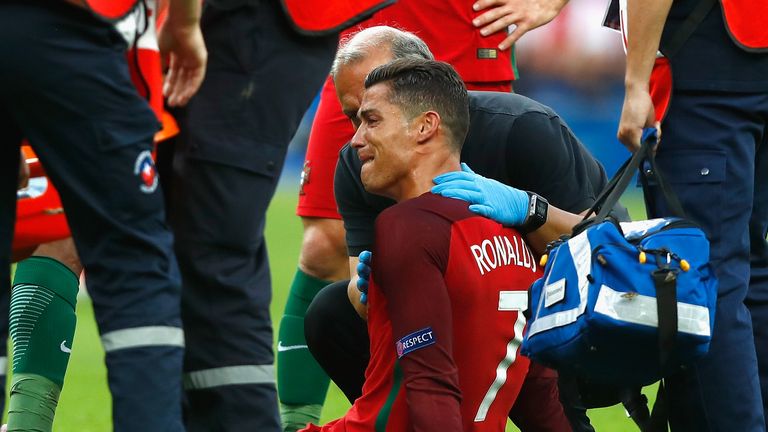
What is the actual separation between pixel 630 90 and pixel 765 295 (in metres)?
0.74

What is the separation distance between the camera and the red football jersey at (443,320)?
329cm

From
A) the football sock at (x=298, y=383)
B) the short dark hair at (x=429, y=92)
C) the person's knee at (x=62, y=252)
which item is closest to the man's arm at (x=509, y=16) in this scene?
the short dark hair at (x=429, y=92)

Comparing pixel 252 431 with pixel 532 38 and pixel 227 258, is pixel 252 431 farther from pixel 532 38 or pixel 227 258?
pixel 532 38

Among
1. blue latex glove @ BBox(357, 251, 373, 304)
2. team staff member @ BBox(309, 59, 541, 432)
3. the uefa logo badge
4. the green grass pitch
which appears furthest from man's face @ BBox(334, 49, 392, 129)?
the green grass pitch

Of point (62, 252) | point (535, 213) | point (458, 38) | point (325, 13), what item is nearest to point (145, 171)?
point (325, 13)

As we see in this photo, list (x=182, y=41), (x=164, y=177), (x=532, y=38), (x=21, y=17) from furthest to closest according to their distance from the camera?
(x=532, y=38)
(x=164, y=177)
(x=182, y=41)
(x=21, y=17)

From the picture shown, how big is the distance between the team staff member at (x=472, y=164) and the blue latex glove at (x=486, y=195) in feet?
0.93

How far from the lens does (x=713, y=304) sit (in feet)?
10.5

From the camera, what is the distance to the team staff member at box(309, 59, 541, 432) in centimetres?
331

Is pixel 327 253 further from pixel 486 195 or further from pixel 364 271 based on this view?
pixel 486 195

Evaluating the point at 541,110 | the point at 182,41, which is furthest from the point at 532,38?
the point at 182,41

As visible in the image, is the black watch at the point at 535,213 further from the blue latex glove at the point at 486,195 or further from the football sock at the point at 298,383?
the football sock at the point at 298,383

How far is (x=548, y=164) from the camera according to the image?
3.84 m

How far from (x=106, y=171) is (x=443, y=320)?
3.07 ft
